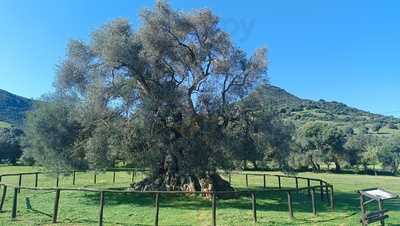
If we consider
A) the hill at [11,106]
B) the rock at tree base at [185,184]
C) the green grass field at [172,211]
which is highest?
the hill at [11,106]

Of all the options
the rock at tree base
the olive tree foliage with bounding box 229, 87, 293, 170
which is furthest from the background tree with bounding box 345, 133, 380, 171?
the rock at tree base

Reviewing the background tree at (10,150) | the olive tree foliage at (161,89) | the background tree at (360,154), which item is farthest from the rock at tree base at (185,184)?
the background tree at (360,154)

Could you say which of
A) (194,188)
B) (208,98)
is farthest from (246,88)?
(194,188)

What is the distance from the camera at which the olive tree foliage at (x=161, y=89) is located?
68.6ft

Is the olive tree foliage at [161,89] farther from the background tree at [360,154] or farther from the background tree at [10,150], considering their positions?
the background tree at [360,154]

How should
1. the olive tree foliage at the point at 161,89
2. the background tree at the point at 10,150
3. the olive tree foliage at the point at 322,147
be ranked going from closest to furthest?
the olive tree foliage at the point at 161,89
the background tree at the point at 10,150
the olive tree foliage at the point at 322,147

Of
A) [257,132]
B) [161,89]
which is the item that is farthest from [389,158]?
Answer: [161,89]

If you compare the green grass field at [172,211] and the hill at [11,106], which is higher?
the hill at [11,106]

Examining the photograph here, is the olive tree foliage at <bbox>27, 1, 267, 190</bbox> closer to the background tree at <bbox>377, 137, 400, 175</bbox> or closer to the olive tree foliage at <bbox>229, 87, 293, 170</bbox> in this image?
the olive tree foliage at <bbox>229, 87, 293, 170</bbox>

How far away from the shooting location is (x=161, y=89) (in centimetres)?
2122

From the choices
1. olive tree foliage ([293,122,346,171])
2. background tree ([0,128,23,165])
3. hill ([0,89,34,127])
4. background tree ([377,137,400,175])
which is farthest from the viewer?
hill ([0,89,34,127])

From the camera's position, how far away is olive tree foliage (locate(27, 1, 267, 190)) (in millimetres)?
20922

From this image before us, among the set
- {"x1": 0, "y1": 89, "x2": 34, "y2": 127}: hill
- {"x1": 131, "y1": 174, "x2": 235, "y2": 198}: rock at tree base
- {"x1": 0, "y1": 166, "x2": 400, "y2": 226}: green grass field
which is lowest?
{"x1": 0, "y1": 166, "x2": 400, "y2": 226}: green grass field

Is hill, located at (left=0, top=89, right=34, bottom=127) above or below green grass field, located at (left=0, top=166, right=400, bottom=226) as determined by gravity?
above
